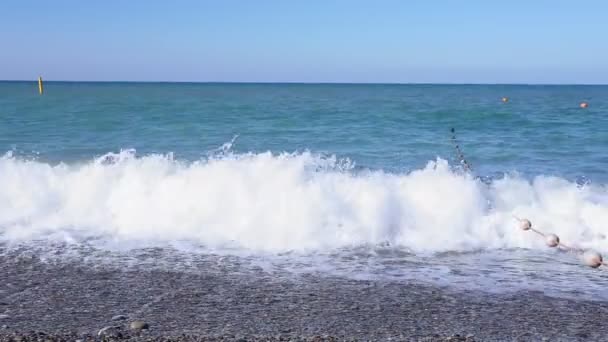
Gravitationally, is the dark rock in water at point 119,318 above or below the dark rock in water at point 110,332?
below

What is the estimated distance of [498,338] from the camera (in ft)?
17.6

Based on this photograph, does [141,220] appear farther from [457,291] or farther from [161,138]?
[161,138]

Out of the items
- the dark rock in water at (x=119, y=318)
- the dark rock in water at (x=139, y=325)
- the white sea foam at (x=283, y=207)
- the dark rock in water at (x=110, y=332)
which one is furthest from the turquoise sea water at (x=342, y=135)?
the dark rock in water at (x=110, y=332)

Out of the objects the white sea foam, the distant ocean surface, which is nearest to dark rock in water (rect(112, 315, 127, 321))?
the distant ocean surface

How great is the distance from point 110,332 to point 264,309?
4.35ft

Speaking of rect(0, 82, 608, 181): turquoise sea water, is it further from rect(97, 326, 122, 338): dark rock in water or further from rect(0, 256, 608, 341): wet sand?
rect(97, 326, 122, 338): dark rock in water

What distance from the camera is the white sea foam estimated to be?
8781 mm

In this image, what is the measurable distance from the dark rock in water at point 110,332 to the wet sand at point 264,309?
12 mm

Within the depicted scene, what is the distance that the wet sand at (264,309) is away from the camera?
17.7 ft

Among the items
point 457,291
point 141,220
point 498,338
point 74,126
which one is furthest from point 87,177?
point 74,126

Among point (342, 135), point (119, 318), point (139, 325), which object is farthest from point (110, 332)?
point (342, 135)

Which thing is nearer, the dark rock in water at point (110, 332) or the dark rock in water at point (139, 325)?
→ the dark rock in water at point (110, 332)

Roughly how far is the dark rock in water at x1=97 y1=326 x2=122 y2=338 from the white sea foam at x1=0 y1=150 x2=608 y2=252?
299 centimetres

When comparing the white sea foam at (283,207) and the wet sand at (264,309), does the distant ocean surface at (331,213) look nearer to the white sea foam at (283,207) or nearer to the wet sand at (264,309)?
the white sea foam at (283,207)
